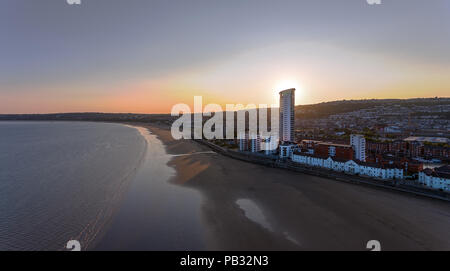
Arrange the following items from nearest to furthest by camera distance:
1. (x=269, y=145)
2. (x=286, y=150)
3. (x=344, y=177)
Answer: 1. (x=344, y=177)
2. (x=286, y=150)
3. (x=269, y=145)

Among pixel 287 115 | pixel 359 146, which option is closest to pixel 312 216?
pixel 359 146

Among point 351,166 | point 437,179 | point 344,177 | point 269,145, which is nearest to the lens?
point 437,179

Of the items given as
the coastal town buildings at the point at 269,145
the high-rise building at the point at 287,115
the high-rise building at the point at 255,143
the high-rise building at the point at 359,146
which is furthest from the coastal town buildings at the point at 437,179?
the high-rise building at the point at 287,115

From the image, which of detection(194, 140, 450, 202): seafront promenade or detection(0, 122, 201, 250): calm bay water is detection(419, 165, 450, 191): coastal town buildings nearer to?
detection(194, 140, 450, 202): seafront promenade

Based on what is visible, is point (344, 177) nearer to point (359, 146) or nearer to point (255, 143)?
point (359, 146)
